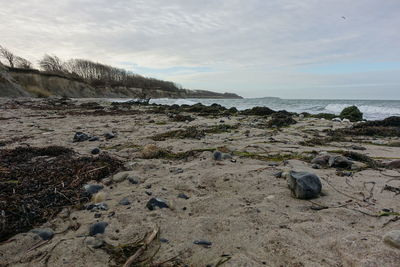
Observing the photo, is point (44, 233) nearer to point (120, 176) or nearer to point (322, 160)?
point (120, 176)

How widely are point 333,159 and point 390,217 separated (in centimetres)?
152

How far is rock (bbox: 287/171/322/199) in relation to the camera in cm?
228

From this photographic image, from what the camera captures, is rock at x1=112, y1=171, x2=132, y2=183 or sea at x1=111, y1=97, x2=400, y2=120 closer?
rock at x1=112, y1=171, x2=132, y2=183

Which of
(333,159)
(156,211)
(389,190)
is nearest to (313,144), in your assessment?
(333,159)

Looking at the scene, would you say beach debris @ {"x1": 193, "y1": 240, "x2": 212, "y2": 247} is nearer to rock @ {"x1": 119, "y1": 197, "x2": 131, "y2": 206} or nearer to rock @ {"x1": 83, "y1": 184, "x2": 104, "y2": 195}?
rock @ {"x1": 119, "y1": 197, "x2": 131, "y2": 206}

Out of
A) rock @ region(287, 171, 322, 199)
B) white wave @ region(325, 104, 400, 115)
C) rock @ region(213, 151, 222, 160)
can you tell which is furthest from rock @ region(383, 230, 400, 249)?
white wave @ region(325, 104, 400, 115)

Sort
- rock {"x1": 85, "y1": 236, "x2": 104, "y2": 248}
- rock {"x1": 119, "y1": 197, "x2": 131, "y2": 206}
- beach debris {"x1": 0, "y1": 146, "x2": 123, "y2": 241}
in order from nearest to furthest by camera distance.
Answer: rock {"x1": 85, "y1": 236, "x2": 104, "y2": 248}
beach debris {"x1": 0, "y1": 146, "x2": 123, "y2": 241}
rock {"x1": 119, "y1": 197, "x2": 131, "y2": 206}

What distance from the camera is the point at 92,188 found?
8.49 feet

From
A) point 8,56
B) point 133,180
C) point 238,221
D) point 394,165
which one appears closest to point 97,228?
point 133,180

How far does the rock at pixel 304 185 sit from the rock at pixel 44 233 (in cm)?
221

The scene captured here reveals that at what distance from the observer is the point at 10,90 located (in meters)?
31.0

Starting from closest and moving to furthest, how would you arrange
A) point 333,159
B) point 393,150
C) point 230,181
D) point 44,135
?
point 230,181 → point 333,159 → point 393,150 → point 44,135

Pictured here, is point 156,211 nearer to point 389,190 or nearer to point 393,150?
point 389,190

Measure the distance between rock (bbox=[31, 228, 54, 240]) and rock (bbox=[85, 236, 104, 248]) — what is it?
0.31 m
